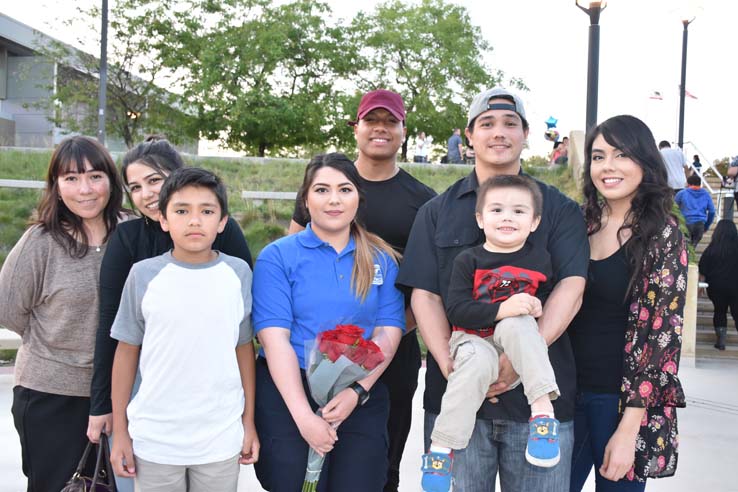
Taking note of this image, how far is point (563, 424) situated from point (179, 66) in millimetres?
23712

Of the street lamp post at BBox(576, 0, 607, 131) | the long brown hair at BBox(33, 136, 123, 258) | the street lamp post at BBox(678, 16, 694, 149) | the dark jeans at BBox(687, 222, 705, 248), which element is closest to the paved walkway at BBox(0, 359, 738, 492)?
the long brown hair at BBox(33, 136, 123, 258)

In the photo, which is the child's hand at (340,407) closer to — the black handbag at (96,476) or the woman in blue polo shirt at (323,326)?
the woman in blue polo shirt at (323,326)

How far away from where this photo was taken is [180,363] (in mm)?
2605

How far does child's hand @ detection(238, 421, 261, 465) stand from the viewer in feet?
9.05

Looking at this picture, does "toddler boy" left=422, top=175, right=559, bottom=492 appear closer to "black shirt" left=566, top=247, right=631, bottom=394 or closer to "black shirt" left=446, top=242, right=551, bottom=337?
"black shirt" left=446, top=242, right=551, bottom=337

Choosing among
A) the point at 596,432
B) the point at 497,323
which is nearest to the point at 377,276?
the point at 497,323

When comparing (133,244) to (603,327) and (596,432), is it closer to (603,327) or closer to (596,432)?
(603,327)

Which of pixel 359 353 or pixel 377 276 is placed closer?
pixel 359 353

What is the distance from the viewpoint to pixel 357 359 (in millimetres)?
2645

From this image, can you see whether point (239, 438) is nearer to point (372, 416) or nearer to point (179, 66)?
point (372, 416)

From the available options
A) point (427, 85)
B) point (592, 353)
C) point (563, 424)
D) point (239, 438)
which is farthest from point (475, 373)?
point (427, 85)

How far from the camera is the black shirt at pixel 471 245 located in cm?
265

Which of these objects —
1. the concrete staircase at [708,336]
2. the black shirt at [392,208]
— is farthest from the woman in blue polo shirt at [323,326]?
the concrete staircase at [708,336]

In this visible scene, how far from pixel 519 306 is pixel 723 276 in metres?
7.92
